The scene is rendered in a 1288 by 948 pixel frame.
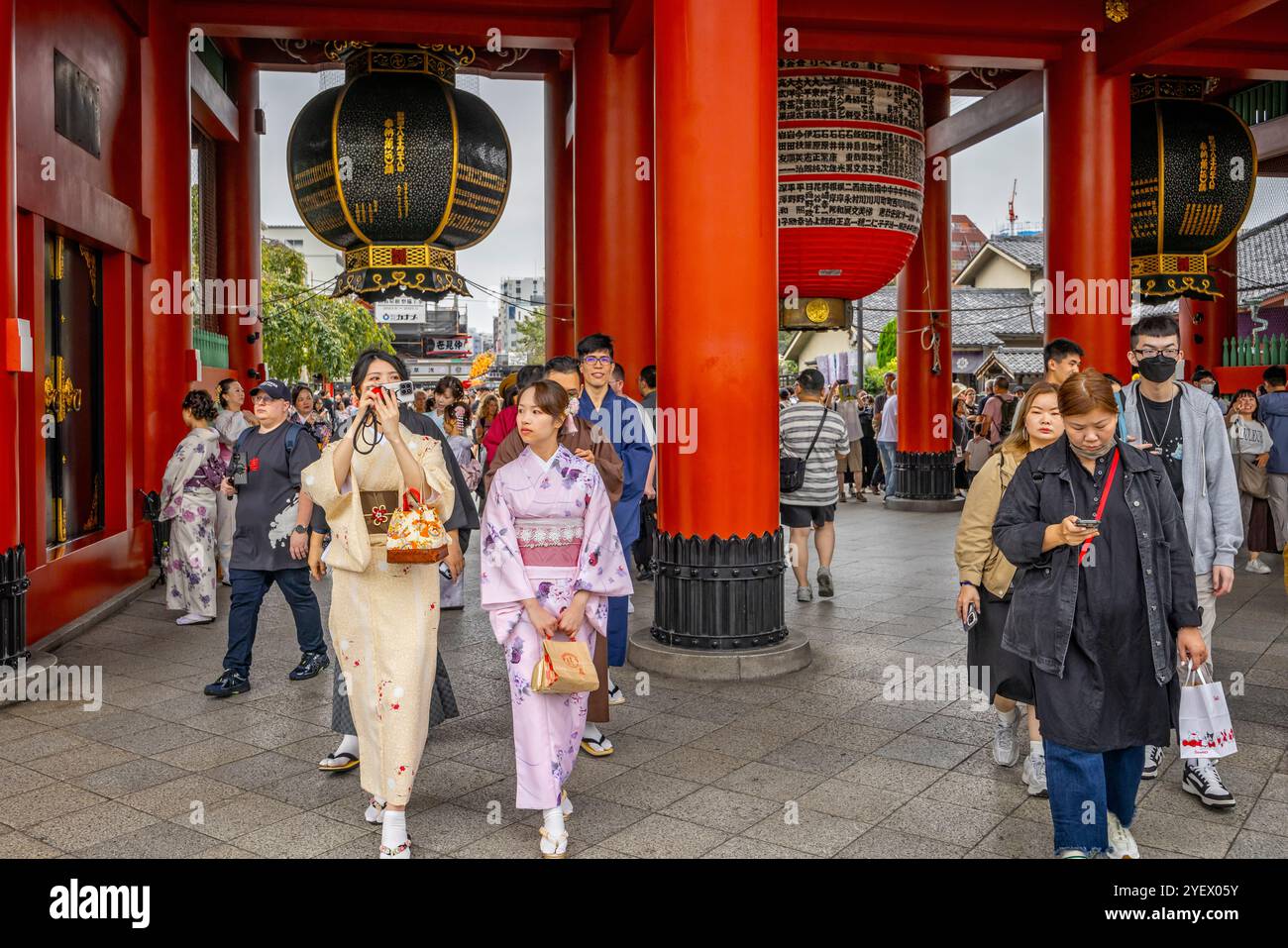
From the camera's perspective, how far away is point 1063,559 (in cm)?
319

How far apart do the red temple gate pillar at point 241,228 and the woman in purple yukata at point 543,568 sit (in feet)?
31.6

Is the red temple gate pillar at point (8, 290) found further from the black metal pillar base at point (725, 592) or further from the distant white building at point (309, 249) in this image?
the distant white building at point (309, 249)

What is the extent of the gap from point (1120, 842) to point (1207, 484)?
1.52m

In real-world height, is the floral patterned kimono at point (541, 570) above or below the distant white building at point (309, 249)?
below

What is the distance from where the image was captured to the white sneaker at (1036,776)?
406 cm

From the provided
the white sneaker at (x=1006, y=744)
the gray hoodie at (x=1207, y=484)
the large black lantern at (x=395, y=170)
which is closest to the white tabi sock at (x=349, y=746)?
the white sneaker at (x=1006, y=744)

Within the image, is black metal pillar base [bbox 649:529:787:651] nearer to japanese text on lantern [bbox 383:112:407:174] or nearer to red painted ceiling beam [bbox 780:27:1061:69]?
japanese text on lantern [bbox 383:112:407:174]

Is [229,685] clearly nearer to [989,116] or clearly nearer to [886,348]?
[989,116]

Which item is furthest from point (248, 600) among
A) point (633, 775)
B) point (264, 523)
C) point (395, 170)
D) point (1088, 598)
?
point (1088, 598)

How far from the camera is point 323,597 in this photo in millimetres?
8375

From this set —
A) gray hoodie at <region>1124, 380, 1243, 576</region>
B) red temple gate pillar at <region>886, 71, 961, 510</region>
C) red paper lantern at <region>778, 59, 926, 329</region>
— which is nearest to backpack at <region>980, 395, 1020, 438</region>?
red temple gate pillar at <region>886, 71, 961, 510</region>

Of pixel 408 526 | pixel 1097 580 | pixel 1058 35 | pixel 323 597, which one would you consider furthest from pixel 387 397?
pixel 1058 35

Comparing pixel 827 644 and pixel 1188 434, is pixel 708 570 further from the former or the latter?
pixel 1188 434

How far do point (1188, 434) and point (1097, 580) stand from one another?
140 centimetres
